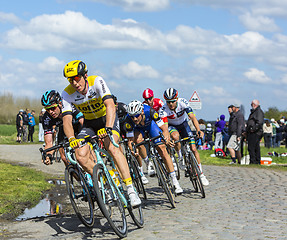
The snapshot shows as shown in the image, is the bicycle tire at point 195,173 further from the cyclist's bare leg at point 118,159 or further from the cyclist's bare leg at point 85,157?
the cyclist's bare leg at point 85,157

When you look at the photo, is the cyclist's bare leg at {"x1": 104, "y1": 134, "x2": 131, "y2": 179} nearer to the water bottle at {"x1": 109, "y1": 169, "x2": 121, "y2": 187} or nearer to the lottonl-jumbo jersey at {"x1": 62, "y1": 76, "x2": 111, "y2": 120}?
the water bottle at {"x1": 109, "y1": 169, "x2": 121, "y2": 187}

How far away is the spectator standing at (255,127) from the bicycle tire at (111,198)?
12.8m

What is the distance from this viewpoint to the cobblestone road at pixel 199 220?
22.4 feet

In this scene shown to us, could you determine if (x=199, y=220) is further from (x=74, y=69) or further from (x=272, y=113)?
(x=272, y=113)

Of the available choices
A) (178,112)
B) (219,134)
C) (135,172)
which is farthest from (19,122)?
(135,172)

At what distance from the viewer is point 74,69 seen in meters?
7.08

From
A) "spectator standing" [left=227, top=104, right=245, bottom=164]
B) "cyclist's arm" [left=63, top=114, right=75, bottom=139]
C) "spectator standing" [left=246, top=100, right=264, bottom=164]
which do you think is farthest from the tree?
"cyclist's arm" [left=63, top=114, right=75, bottom=139]

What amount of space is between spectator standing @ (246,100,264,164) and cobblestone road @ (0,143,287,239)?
6.93 m

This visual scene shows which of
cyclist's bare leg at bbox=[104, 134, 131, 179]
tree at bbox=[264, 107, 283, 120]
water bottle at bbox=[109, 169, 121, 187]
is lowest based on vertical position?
water bottle at bbox=[109, 169, 121, 187]

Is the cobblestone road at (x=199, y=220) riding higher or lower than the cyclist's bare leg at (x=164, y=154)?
lower

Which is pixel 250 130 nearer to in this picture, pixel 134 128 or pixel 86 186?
pixel 134 128

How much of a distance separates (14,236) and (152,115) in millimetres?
4162

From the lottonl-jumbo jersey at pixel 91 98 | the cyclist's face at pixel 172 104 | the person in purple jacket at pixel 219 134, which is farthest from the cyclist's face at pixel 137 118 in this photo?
the person in purple jacket at pixel 219 134

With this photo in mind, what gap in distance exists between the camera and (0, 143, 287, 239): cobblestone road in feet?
22.4
